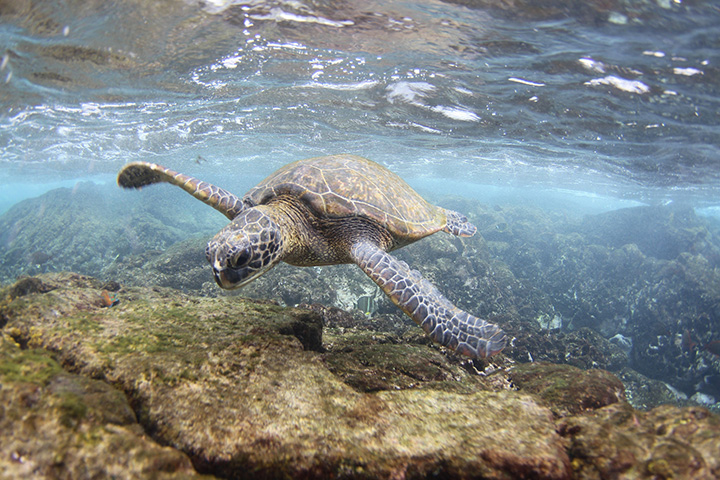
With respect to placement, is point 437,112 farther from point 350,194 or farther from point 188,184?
point 188,184

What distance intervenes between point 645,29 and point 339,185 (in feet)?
22.5

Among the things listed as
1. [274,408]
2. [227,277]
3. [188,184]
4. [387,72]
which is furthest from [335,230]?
[387,72]

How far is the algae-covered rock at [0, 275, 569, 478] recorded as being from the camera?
4.31ft

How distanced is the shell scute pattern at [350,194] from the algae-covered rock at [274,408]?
211cm

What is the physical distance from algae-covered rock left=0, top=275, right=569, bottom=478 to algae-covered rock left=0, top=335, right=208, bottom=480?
0.18 m

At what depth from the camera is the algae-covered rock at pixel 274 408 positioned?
1.31m

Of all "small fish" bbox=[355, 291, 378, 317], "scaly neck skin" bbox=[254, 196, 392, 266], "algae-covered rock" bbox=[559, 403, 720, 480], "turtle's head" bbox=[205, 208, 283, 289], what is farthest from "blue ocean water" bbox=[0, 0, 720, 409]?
"algae-covered rock" bbox=[559, 403, 720, 480]

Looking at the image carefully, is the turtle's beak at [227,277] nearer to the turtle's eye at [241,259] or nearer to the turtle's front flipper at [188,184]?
the turtle's eye at [241,259]

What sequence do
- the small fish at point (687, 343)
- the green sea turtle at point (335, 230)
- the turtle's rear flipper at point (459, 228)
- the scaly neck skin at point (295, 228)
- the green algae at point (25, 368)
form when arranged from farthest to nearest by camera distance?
the small fish at point (687, 343)
the turtle's rear flipper at point (459, 228)
the scaly neck skin at point (295, 228)
the green sea turtle at point (335, 230)
the green algae at point (25, 368)

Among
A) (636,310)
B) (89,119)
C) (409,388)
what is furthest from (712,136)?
(89,119)

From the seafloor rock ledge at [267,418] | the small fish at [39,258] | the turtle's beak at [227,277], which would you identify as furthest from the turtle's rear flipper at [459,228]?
the small fish at [39,258]

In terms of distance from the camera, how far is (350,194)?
4.19 m

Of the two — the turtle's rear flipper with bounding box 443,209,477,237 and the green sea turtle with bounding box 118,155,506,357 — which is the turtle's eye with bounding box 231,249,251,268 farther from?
the turtle's rear flipper with bounding box 443,209,477,237

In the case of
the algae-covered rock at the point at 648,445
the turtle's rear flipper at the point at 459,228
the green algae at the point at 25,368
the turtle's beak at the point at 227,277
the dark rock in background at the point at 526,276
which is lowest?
the dark rock in background at the point at 526,276
